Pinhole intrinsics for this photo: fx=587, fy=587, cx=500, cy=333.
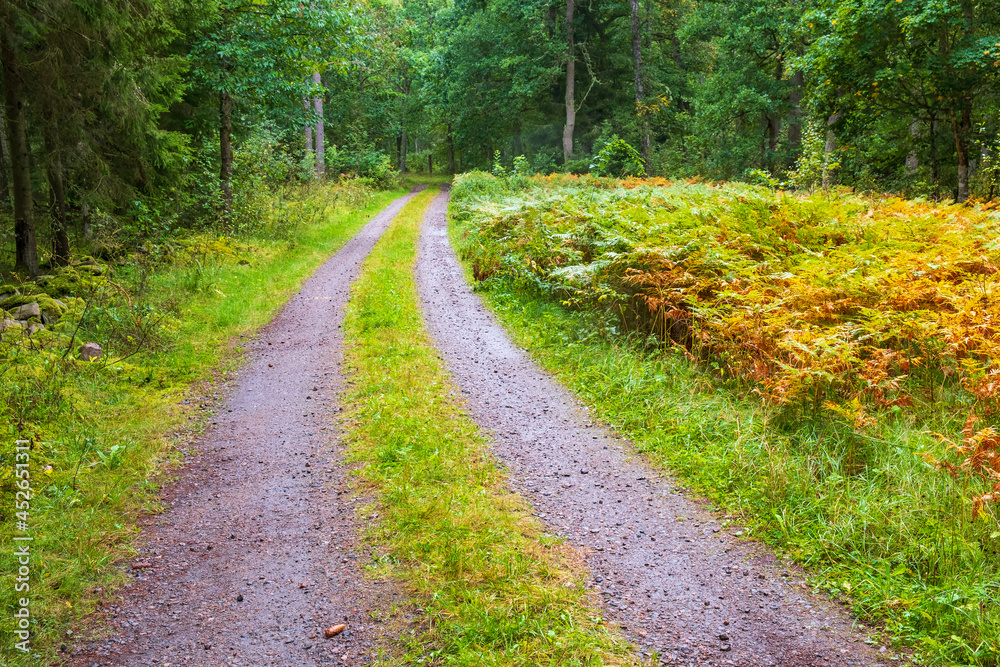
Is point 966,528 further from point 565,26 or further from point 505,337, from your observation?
point 565,26

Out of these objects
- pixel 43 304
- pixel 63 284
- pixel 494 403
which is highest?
pixel 63 284

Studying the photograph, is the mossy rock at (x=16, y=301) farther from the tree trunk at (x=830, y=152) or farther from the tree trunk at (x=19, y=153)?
the tree trunk at (x=830, y=152)

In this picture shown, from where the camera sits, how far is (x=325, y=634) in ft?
10.0

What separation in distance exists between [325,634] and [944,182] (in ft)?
60.0

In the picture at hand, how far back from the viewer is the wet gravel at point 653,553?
117 inches

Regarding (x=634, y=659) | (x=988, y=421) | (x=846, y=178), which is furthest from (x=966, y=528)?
(x=846, y=178)

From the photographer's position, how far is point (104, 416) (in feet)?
17.8

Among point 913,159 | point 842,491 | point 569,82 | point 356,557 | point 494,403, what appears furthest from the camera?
point 569,82

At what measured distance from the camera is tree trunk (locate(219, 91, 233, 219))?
568 inches

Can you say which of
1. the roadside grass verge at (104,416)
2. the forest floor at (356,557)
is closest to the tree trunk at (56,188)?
the roadside grass verge at (104,416)

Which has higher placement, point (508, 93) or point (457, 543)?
point (508, 93)

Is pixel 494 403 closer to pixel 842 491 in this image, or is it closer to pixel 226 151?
pixel 842 491

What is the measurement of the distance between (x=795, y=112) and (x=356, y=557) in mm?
28339

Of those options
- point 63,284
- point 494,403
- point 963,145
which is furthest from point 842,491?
point 963,145
